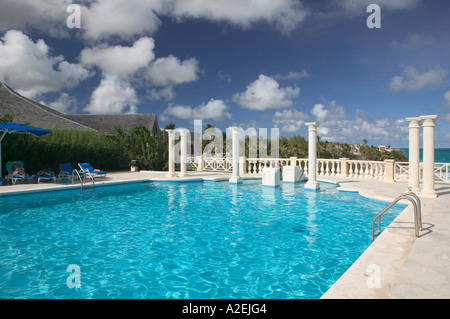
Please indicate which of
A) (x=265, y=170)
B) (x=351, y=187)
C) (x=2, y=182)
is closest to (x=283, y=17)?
(x=265, y=170)

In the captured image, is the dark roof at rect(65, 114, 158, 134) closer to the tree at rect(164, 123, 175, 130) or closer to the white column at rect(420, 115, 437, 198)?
the tree at rect(164, 123, 175, 130)

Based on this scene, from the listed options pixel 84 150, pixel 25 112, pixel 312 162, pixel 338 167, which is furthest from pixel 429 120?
pixel 25 112

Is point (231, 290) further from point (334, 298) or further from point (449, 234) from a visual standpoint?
point (449, 234)

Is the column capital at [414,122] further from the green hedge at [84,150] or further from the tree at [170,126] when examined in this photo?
the tree at [170,126]

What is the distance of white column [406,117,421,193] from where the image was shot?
346 inches

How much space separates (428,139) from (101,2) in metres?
11.8

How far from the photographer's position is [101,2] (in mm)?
9773

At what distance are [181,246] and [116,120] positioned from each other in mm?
31036

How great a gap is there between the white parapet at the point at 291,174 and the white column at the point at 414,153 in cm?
518

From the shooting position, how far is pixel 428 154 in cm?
823

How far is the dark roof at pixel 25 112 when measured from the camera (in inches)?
795

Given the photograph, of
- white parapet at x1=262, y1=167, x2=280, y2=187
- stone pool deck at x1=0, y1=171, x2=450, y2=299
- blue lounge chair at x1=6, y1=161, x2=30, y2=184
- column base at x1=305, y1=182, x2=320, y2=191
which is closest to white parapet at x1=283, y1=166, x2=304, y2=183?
white parapet at x1=262, y1=167, x2=280, y2=187

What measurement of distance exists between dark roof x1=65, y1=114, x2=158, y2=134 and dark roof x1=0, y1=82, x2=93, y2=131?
906 centimetres

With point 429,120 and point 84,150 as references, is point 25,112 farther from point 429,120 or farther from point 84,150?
point 429,120
